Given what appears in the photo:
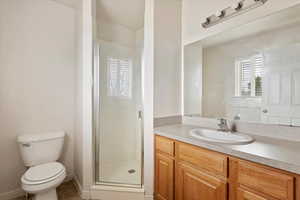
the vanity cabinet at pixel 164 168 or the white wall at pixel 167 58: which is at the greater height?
the white wall at pixel 167 58

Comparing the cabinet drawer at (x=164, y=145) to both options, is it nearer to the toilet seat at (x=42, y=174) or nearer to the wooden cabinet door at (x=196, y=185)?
the wooden cabinet door at (x=196, y=185)

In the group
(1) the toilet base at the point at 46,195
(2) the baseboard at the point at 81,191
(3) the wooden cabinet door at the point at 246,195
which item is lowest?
(2) the baseboard at the point at 81,191

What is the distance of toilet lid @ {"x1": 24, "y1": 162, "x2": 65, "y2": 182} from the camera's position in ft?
4.85

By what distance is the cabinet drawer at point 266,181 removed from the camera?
0.77m

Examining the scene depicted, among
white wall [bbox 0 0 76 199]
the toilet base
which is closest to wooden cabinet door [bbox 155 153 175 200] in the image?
the toilet base

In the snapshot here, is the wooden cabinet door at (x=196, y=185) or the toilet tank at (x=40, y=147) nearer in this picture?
the wooden cabinet door at (x=196, y=185)

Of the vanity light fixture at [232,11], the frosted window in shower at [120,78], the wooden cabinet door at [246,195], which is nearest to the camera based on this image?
the wooden cabinet door at [246,195]

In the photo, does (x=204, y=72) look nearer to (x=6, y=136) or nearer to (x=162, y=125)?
(x=162, y=125)

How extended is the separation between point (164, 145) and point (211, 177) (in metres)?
0.52

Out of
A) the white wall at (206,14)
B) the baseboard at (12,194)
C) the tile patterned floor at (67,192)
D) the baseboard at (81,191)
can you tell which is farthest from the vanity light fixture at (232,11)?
the baseboard at (12,194)

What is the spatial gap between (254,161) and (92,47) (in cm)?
188

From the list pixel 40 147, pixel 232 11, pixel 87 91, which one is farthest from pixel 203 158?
pixel 40 147

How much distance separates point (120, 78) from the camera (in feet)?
8.02

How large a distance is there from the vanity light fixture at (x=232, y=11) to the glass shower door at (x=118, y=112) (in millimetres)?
920
